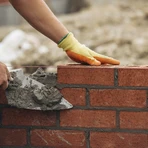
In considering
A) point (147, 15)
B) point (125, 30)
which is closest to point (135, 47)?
point (125, 30)

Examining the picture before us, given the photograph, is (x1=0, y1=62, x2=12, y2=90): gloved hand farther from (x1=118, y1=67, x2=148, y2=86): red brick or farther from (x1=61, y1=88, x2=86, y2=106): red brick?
(x1=118, y1=67, x2=148, y2=86): red brick

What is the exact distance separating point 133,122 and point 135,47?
502cm

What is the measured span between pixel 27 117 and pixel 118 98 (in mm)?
474

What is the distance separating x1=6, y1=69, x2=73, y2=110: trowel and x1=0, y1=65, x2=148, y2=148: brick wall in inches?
1.6

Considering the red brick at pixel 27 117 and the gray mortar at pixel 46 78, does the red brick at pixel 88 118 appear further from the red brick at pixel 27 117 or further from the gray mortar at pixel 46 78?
the gray mortar at pixel 46 78

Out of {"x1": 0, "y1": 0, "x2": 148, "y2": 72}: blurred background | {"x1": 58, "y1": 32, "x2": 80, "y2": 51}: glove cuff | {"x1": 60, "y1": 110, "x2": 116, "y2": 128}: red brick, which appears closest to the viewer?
{"x1": 60, "y1": 110, "x2": 116, "y2": 128}: red brick

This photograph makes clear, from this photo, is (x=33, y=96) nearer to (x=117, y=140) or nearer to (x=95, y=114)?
(x=95, y=114)

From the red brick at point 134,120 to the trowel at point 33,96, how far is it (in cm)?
27

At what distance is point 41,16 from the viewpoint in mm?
2320

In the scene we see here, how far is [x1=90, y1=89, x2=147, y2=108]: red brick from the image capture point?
7.16 feet

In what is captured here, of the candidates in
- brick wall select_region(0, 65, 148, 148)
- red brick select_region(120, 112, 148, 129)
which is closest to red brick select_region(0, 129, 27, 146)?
brick wall select_region(0, 65, 148, 148)

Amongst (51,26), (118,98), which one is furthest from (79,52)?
(118,98)

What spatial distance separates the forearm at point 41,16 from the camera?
2305 mm

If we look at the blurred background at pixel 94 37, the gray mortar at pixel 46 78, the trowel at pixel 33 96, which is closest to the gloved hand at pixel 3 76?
the trowel at pixel 33 96
